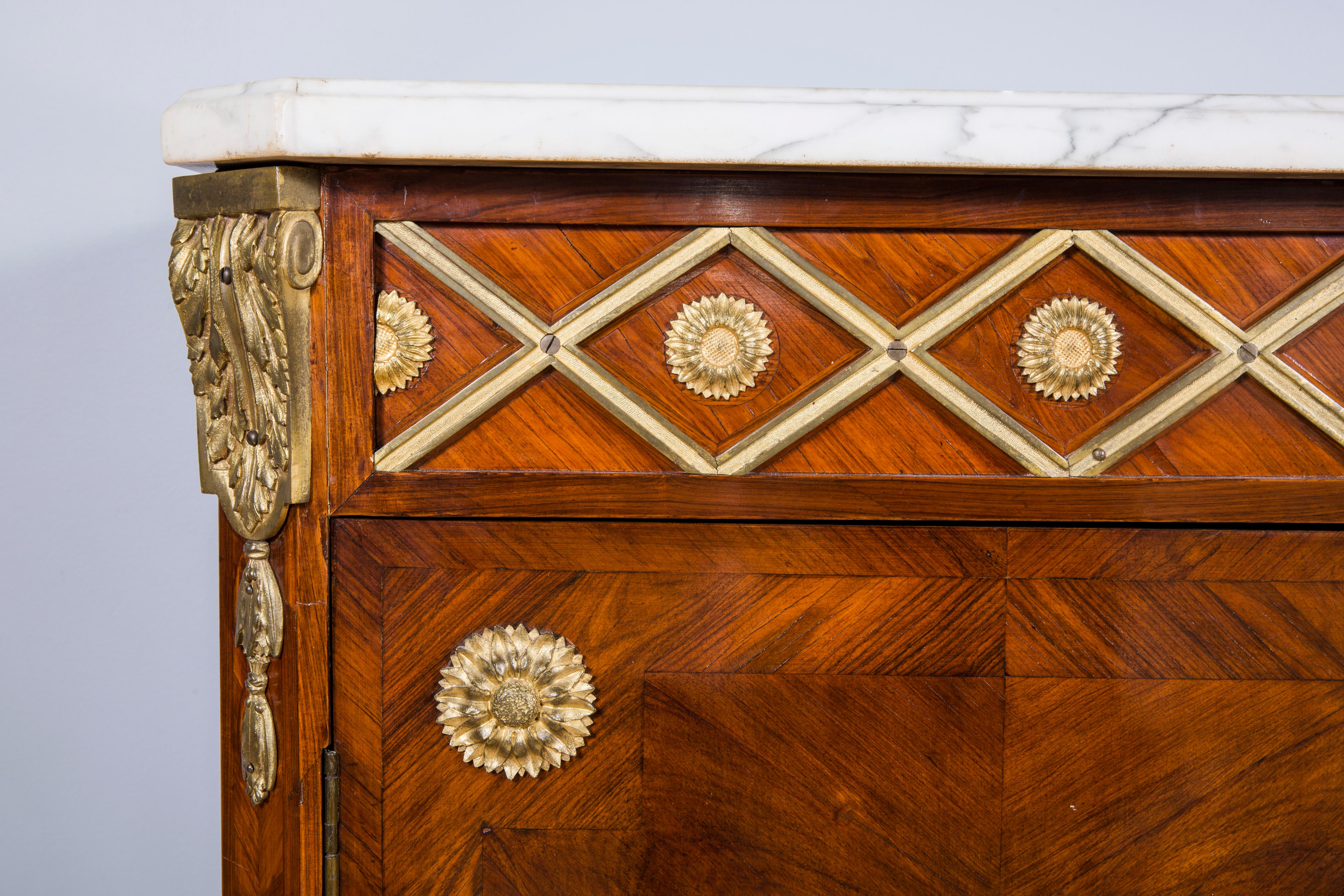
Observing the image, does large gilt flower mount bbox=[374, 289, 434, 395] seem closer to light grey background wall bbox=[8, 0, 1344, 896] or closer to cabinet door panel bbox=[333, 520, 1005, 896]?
cabinet door panel bbox=[333, 520, 1005, 896]

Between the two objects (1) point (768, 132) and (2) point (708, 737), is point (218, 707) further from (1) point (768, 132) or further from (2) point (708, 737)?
(1) point (768, 132)

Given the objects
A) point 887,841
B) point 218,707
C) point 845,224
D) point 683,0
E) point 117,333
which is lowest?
point 218,707

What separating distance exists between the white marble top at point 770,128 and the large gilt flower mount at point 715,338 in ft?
0.29

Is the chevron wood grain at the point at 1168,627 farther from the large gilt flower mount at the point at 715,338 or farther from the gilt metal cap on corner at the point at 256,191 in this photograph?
the gilt metal cap on corner at the point at 256,191

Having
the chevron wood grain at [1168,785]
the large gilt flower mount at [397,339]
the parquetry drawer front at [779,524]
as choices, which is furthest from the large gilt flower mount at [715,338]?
the chevron wood grain at [1168,785]

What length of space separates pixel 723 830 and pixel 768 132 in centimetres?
42

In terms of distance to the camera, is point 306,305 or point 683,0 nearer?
point 306,305

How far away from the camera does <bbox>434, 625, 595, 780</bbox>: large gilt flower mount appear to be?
634 mm

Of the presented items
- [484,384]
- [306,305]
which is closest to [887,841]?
[484,384]

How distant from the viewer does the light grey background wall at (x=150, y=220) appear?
3.74ft

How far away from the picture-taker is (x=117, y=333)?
1.17 meters

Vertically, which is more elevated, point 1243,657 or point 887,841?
point 1243,657

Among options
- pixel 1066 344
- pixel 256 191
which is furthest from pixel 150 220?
pixel 1066 344

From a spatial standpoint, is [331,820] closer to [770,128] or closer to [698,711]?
[698,711]
